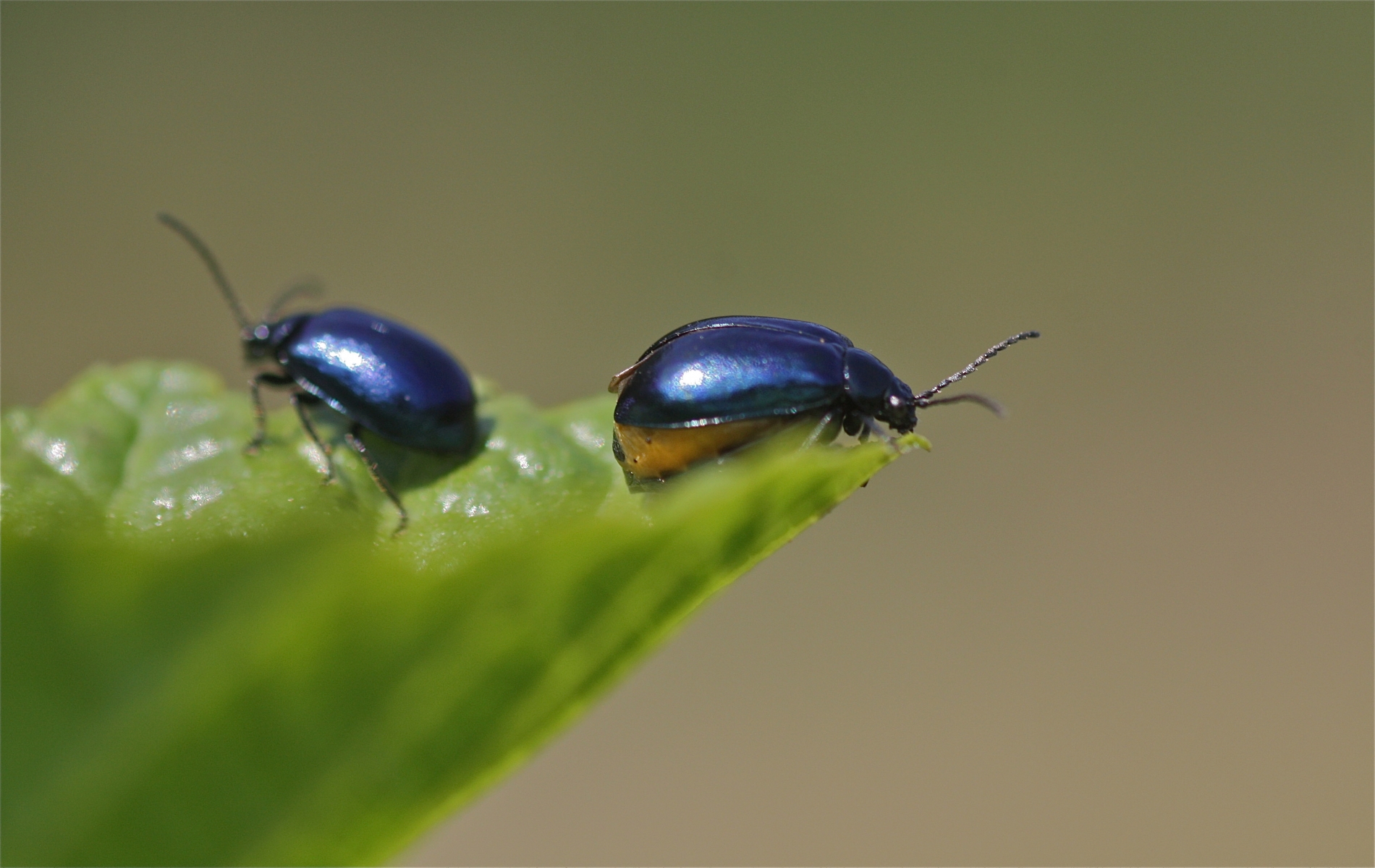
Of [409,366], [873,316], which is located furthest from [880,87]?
[409,366]

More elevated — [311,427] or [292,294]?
[292,294]

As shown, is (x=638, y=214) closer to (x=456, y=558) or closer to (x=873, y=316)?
(x=873, y=316)

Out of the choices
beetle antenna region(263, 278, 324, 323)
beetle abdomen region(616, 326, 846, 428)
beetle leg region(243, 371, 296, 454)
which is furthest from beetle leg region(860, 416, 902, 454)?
beetle antenna region(263, 278, 324, 323)

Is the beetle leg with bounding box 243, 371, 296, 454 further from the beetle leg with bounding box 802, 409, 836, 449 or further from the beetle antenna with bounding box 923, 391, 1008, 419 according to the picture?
the beetle antenna with bounding box 923, 391, 1008, 419

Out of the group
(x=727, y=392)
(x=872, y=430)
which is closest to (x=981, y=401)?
(x=872, y=430)

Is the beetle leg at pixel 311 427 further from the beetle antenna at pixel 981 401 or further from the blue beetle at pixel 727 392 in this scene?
the beetle antenna at pixel 981 401

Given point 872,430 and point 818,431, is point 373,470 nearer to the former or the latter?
point 818,431

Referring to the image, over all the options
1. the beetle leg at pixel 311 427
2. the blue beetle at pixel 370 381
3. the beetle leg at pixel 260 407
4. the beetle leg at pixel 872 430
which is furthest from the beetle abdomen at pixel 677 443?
the beetle leg at pixel 260 407
